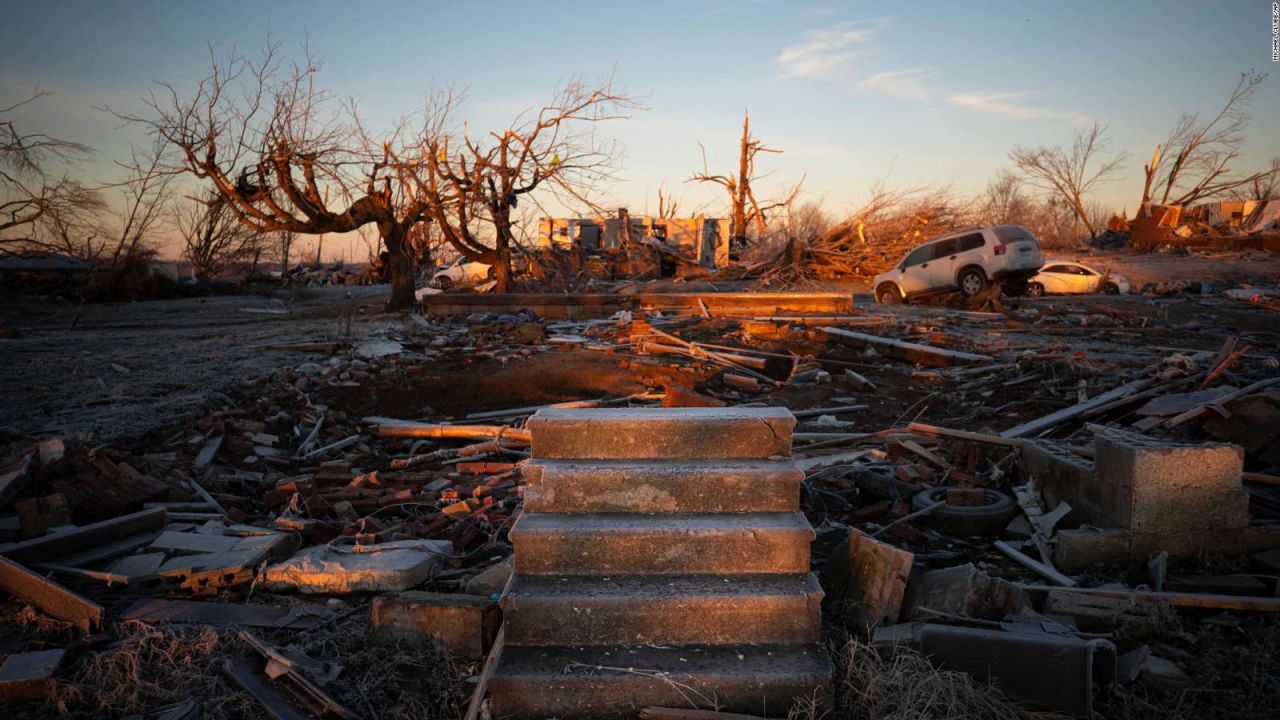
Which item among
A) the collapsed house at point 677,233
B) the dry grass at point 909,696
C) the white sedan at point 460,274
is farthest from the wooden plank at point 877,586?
→ the collapsed house at point 677,233

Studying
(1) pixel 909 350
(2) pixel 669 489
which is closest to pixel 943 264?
(1) pixel 909 350

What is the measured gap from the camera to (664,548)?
3334mm

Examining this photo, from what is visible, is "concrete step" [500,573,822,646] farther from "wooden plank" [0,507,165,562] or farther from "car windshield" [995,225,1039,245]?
"car windshield" [995,225,1039,245]

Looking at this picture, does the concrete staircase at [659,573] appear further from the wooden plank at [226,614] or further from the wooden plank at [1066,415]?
the wooden plank at [1066,415]

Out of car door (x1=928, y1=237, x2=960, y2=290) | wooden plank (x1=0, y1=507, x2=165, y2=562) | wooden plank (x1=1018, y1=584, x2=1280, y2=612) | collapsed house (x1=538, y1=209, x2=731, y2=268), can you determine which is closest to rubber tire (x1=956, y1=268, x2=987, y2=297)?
car door (x1=928, y1=237, x2=960, y2=290)

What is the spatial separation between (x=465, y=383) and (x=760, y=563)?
23.3ft

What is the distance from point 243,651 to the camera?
3502 mm

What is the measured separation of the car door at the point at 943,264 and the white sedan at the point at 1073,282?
4247mm

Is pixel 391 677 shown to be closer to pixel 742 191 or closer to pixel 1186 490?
pixel 1186 490

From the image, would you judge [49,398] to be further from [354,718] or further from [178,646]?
[354,718]

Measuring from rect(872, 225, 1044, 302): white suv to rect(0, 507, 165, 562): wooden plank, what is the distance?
17.6 meters

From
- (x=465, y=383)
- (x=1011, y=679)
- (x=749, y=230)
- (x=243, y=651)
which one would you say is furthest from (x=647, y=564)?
(x=749, y=230)

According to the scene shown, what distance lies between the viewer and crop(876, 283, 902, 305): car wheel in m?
19.8

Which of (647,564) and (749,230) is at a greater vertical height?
(749,230)
